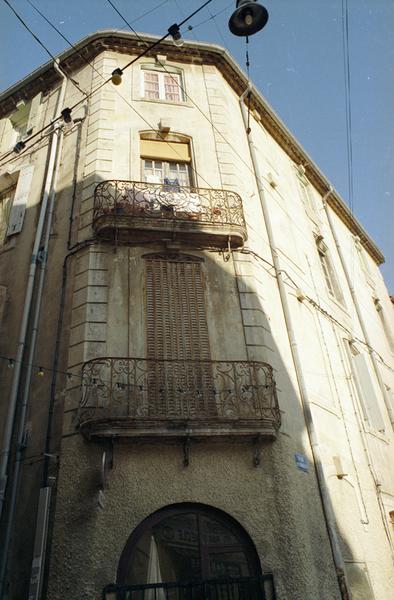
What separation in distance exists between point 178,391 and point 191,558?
2322 mm

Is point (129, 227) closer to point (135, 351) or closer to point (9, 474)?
point (135, 351)

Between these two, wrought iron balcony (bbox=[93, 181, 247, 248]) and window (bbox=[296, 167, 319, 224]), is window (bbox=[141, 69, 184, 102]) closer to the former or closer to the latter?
wrought iron balcony (bbox=[93, 181, 247, 248])

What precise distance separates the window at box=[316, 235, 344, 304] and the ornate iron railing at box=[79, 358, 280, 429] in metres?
6.87

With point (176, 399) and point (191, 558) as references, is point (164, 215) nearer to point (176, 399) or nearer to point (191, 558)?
point (176, 399)

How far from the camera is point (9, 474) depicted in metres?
7.41

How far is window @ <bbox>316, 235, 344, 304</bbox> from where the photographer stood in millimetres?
→ 14117

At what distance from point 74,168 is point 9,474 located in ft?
21.6

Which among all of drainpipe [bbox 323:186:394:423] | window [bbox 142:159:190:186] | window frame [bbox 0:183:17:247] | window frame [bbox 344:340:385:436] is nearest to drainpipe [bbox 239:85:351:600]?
window [bbox 142:159:190:186]

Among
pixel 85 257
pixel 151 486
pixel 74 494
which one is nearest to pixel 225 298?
pixel 85 257

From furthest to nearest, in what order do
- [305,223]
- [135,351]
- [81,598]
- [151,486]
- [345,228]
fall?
[345,228] → [305,223] → [135,351] → [151,486] → [81,598]

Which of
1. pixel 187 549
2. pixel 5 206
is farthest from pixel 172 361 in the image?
pixel 5 206

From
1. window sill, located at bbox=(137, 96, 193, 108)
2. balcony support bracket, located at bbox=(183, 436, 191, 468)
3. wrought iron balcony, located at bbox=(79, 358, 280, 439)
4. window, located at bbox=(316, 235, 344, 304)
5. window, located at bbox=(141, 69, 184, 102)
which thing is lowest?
balcony support bracket, located at bbox=(183, 436, 191, 468)

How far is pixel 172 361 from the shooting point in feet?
25.1

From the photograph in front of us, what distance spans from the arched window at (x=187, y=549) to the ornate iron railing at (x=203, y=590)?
0.08 m
